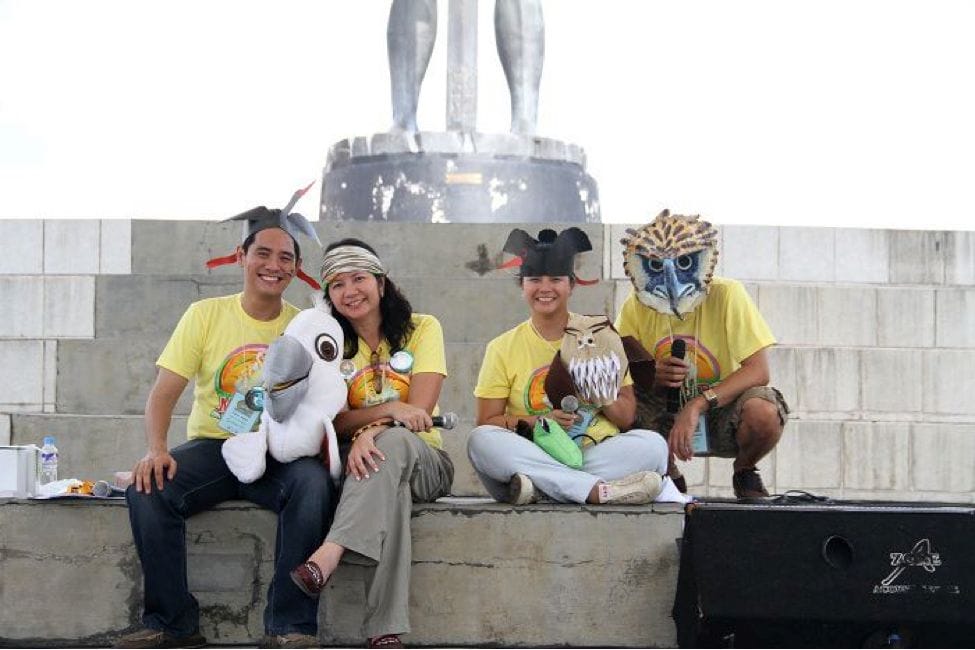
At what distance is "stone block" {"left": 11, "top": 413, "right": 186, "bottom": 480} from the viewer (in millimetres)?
8625

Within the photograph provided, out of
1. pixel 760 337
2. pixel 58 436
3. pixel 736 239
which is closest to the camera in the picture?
pixel 760 337

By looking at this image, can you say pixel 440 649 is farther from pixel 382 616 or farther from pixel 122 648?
pixel 122 648

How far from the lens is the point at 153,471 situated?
543cm

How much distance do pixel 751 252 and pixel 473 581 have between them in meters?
4.65

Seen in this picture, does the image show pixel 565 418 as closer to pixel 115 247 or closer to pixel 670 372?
pixel 670 372

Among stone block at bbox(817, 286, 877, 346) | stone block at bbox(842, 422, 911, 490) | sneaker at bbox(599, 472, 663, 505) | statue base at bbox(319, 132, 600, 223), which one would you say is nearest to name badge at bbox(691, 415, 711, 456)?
sneaker at bbox(599, 472, 663, 505)

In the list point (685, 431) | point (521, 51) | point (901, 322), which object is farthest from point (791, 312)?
point (521, 51)

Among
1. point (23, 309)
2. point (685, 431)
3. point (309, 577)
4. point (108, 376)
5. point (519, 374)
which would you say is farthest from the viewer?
point (23, 309)

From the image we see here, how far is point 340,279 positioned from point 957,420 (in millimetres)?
4928

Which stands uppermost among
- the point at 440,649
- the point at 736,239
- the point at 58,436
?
the point at 736,239

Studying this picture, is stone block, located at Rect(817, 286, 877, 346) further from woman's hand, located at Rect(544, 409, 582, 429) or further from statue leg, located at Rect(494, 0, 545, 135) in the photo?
woman's hand, located at Rect(544, 409, 582, 429)

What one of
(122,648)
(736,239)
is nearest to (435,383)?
(122,648)

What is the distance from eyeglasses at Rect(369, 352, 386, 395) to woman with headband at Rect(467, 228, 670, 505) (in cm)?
40

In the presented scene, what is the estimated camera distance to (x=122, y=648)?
17.4 feet
